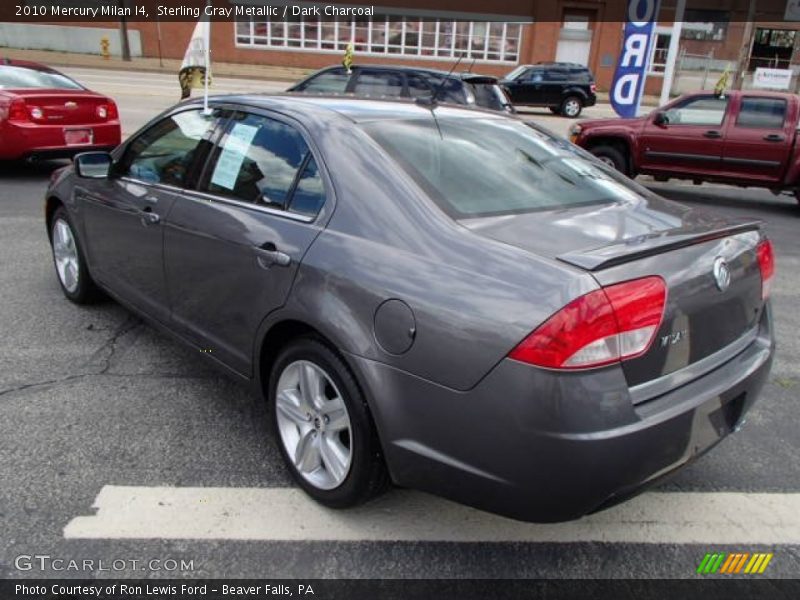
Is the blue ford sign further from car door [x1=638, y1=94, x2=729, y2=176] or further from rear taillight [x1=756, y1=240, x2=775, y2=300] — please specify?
rear taillight [x1=756, y1=240, x2=775, y2=300]

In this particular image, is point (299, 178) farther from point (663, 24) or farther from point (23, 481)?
point (663, 24)

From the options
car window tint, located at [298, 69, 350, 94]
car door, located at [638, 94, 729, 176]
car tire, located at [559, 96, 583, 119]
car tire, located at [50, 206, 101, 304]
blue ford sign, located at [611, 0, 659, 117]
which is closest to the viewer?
car tire, located at [50, 206, 101, 304]

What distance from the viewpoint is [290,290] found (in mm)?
2543

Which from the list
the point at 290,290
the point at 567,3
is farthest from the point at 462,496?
the point at 567,3

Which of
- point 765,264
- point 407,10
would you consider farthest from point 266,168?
point 407,10

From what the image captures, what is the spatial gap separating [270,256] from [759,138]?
8.89 metres

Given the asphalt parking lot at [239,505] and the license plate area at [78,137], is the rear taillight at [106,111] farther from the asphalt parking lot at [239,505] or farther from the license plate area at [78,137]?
the asphalt parking lot at [239,505]

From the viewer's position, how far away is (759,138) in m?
9.22

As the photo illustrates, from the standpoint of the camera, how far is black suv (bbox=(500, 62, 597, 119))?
73.7ft

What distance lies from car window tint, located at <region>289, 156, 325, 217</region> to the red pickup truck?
8.43m

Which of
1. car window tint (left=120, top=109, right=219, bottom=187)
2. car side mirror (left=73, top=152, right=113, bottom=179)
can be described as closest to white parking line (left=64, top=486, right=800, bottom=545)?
car window tint (left=120, top=109, right=219, bottom=187)

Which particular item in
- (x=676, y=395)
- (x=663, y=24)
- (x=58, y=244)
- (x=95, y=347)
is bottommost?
(x=95, y=347)

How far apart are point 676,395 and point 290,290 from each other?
143 centimetres

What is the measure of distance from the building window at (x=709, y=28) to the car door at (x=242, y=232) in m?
35.3
